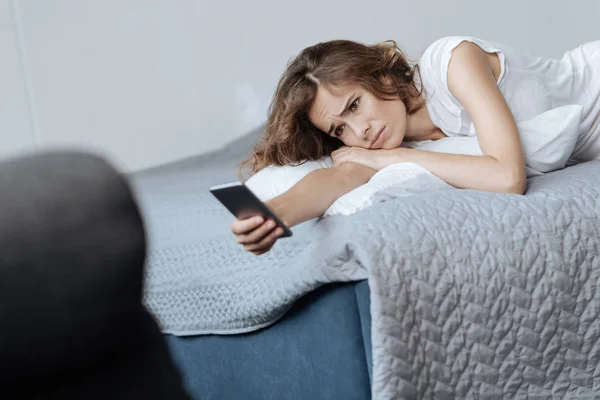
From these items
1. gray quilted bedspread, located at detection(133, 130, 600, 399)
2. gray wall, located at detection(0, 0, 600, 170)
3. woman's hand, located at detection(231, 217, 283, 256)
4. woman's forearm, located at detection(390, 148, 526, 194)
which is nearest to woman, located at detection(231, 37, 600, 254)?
woman's forearm, located at detection(390, 148, 526, 194)

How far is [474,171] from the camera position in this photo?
1457 millimetres

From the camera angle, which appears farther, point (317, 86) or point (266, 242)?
point (317, 86)

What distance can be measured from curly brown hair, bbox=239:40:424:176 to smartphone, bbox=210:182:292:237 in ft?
1.95

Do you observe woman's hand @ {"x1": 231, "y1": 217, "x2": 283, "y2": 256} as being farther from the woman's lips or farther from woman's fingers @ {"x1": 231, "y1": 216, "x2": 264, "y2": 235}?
the woman's lips

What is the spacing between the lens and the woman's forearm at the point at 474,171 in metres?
1.42

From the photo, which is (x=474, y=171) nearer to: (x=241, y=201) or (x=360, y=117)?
(x=360, y=117)

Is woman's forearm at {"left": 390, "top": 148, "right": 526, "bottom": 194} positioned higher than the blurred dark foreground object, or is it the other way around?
the blurred dark foreground object

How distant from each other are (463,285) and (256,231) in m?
0.30

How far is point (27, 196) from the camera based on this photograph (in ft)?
1.54

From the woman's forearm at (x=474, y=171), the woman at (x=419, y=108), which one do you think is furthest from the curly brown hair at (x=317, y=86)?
the woman's forearm at (x=474, y=171)

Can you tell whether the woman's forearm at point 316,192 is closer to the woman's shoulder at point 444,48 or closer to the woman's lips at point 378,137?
Answer: the woman's lips at point 378,137

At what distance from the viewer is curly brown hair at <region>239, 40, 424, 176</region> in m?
1.73

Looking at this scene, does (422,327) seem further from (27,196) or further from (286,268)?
(27,196)

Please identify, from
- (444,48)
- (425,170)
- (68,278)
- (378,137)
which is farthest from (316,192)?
(68,278)
